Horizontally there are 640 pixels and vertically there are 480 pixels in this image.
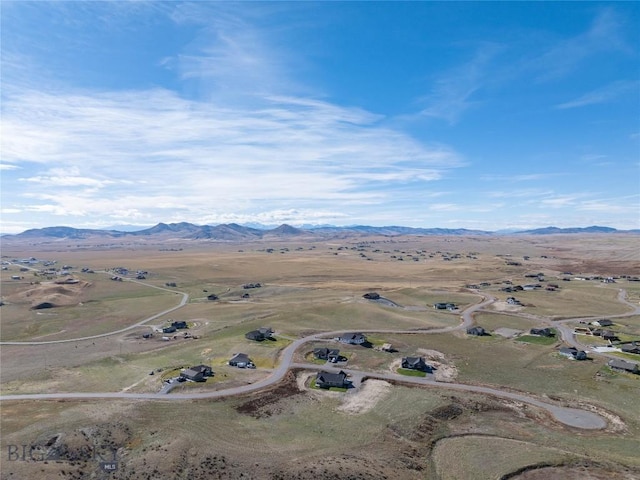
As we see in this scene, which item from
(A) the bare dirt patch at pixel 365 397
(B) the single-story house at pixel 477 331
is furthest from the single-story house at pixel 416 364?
(B) the single-story house at pixel 477 331

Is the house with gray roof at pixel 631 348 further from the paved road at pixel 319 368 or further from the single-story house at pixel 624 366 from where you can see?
the paved road at pixel 319 368

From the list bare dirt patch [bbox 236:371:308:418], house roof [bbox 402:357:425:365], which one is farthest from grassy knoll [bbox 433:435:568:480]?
house roof [bbox 402:357:425:365]

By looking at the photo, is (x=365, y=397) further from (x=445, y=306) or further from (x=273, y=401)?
(x=445, y=306)

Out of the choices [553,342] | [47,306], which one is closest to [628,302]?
[553,342]

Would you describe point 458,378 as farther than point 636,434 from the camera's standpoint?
Yes

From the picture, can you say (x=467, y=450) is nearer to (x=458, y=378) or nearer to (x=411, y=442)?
(x=411, y=442)

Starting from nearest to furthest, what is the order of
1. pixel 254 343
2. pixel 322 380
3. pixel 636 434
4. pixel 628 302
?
pixel 636 434
pixel 322 380
pixel 254 343
pixel 628 302
